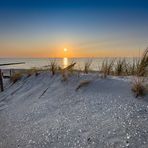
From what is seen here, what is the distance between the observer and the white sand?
304cm

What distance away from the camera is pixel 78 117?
12.2 feet

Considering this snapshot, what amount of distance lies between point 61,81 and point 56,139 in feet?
8.27

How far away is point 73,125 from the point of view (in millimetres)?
3521

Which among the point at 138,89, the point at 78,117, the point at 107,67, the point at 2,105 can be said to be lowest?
the point at 2,105

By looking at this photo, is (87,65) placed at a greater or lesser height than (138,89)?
greater

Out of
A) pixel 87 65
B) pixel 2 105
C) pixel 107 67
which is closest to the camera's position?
pixel 2 105

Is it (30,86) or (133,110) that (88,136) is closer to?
(133,110)

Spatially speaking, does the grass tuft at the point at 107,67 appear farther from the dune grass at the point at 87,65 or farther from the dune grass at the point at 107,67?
the dune grass at the point at 87,65

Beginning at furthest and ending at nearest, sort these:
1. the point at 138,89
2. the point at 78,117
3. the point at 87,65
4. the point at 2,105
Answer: the point at 87,65 < the point at 2,105 < the point at 138,89 < the point at 78,117

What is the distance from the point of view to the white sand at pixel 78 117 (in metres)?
3.04

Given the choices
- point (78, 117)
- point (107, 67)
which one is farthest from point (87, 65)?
point (78, 117)

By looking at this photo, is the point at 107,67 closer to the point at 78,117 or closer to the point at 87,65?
the point at 87,65

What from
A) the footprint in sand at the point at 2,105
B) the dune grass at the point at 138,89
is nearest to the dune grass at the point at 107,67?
the dune grass at the point at 138,89

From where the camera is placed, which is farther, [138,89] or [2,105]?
[2,105]
